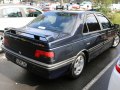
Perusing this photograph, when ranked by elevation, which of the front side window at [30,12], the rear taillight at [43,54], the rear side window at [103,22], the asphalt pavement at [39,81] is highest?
the front side window at [30,12]

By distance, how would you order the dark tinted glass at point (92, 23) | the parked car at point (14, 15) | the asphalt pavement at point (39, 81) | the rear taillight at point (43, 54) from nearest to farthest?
the rear taillight at point (43, 54)
the asphalt pavement at point (39, 81)
the dark tinted glass at point (92, 23)
the parked car at point (14, 15)

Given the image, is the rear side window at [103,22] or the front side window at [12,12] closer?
the rear side window at [103,22]

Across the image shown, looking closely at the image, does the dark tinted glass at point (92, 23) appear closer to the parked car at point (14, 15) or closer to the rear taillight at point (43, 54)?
the rear taillight at point (43, 54)

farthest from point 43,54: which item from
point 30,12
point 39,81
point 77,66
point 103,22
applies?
point 30,12

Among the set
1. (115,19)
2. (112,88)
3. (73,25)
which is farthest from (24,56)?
(115,19)

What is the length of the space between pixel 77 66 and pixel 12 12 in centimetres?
407

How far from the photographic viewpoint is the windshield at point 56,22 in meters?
4.38

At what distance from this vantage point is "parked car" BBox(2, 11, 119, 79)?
3.61 meters

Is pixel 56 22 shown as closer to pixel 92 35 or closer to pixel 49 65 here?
pixel 92 35

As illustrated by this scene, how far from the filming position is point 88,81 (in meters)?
4.39

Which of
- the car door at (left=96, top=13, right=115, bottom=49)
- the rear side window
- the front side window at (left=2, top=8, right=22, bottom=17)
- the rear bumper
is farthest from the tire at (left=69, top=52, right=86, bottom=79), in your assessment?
the front side window at (left=2, top=8, right=22, bottom=17)

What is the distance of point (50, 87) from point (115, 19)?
11.9 meters

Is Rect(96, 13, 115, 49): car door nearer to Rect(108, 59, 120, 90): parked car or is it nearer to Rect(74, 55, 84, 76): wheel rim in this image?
Rect(74, 55, 84, 76): wheel rim

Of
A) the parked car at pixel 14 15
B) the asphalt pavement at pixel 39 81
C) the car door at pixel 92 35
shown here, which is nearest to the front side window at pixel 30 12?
the parked car at pixel 14 15
